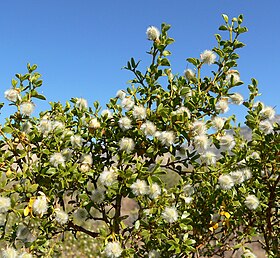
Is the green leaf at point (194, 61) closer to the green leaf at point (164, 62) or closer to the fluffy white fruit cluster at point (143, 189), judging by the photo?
the green leaf at point (164, 62)

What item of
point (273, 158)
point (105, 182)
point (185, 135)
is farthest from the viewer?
point (273, 158)

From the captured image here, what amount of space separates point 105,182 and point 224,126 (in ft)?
2.67

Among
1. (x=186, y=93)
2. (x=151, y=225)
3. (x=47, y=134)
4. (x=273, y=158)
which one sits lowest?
(x=151, y=225)

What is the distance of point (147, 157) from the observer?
2600 mm

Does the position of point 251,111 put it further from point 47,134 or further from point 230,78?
point 47,134

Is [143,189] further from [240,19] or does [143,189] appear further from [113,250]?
[240,19]

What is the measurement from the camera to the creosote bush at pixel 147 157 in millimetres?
2398

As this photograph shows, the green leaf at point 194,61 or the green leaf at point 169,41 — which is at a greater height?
the green leaf at point 169,41

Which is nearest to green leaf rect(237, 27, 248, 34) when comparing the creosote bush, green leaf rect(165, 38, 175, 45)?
the creosote bush

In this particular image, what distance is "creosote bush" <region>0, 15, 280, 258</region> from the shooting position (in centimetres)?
240

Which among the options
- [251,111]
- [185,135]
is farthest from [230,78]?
[185,135]

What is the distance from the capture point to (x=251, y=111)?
2750 millimetres

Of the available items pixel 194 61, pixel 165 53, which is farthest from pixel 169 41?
pixel 194 61

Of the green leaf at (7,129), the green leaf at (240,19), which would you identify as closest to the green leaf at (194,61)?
the green leaf at (240,19)
